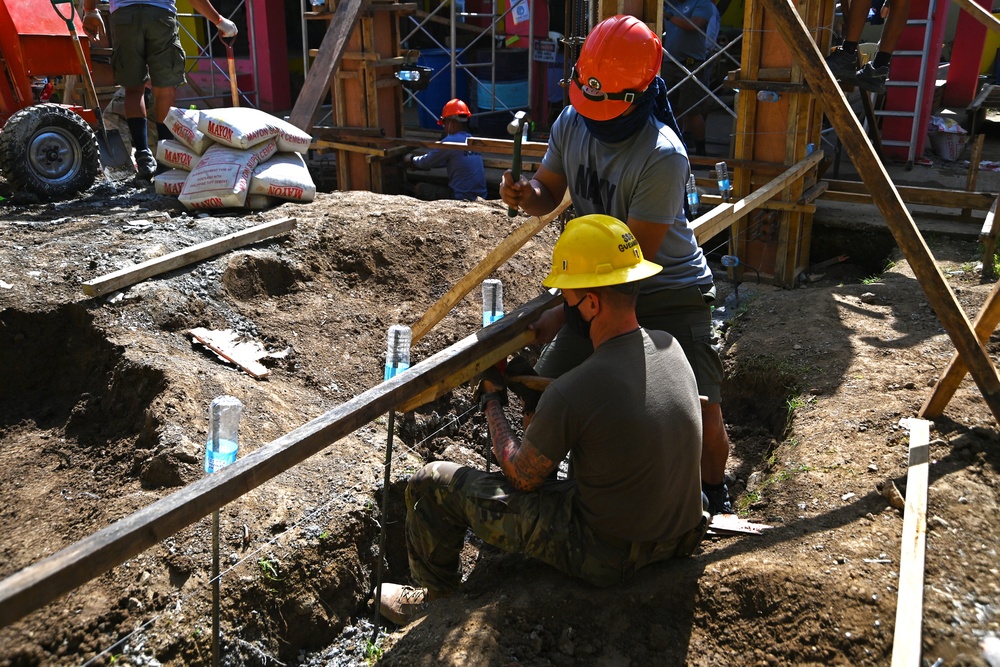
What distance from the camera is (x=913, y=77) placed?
368 inches

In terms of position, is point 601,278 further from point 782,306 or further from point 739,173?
point 739,173

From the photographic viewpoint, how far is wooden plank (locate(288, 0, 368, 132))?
832 cm

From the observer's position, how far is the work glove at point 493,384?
3.36 m

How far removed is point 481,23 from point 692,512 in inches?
453

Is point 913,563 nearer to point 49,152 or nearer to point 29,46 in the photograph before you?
point 49,152

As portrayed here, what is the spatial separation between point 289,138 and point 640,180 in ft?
15.5

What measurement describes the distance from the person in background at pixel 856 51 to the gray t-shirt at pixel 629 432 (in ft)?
18.8

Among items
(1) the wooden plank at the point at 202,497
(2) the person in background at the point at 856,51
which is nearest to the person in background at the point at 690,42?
(2) the person in background at the point at 856,51

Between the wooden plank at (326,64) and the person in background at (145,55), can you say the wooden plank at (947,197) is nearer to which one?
the wooden plank at (326,64)

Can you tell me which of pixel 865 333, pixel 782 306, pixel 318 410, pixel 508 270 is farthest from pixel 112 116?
pixel 865 333

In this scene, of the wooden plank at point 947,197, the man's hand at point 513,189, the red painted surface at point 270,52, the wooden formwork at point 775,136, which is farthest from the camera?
the red painted surface at point 270,52

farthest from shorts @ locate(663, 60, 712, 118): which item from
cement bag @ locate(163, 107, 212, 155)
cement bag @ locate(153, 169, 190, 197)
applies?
cement bag @ locate(153, 169, 190, 197)

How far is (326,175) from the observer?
11.0 metres

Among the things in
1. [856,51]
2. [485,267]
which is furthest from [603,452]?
[856,51]
